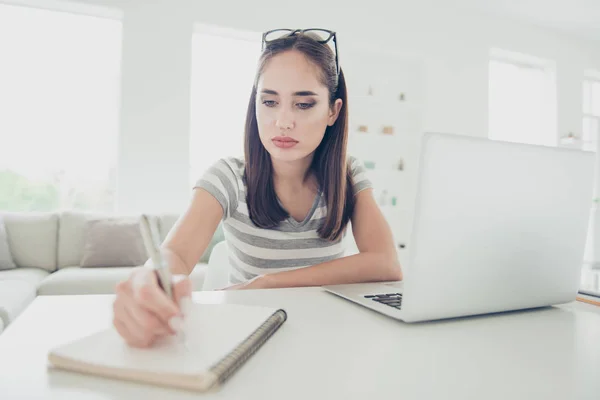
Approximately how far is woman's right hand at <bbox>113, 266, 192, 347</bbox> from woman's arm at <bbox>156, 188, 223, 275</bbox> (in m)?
0.43

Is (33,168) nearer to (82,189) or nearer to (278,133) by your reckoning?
(82,189)

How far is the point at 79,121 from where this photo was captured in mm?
3811

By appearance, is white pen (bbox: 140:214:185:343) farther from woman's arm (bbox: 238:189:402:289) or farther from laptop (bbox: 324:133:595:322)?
woman's arm (bbox: 238:189:402:289)

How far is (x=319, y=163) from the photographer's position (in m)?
1.32

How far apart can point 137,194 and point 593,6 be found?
209 inches

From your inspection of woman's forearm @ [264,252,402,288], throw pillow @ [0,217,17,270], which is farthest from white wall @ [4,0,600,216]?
woman's forearm @ [264,252,402,288]

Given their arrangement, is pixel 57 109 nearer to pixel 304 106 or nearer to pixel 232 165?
pixel 232 165

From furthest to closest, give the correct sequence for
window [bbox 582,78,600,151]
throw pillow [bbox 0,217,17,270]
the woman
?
window [bbox 582,78,600,151]
throw pillow [bbox 0,217,17,270]
the woman

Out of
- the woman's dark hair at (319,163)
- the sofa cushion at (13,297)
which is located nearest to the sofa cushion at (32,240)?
the sofa cushion at (13,297)

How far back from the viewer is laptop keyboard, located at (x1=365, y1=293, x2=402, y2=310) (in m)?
0.73

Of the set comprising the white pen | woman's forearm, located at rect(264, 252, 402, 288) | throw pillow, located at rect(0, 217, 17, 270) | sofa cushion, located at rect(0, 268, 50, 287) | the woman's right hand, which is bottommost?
sofa cushion, located at rect(0, 268, 50, 287)

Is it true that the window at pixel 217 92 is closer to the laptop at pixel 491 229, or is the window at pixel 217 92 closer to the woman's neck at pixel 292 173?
the woman's neck at pixel 292 173

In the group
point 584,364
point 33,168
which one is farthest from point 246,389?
point 33,168

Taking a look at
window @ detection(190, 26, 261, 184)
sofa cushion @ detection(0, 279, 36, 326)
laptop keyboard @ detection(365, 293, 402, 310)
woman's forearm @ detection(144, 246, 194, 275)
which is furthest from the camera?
window @ detection(190, 26, 261, 184)
